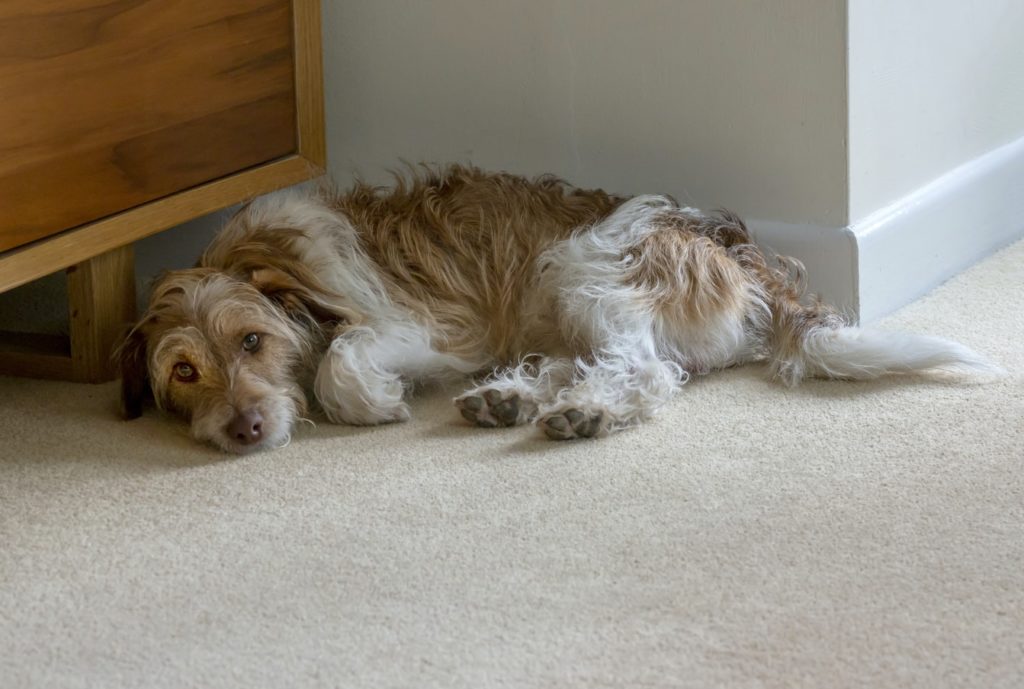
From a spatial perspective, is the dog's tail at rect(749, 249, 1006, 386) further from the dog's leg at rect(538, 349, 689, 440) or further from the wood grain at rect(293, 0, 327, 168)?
the wood grain at rect(293, 0, 327, 168)

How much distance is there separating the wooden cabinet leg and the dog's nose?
1.66ft

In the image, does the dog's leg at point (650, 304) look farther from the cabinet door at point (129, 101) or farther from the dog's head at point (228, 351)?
the cabinet door at point (129, 101)

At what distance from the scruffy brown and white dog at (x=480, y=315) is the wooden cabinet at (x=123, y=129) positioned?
21cm

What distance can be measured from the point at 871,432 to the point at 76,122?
5.11 feet

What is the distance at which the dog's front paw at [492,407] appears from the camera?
2418 millimetres

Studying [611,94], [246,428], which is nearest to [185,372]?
[246,428]

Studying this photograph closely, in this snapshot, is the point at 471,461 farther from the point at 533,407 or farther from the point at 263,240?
the point at 263,240

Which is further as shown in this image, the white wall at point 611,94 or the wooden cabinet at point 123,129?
the white wall at point 611,94

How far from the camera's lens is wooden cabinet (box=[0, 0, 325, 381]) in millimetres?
2439

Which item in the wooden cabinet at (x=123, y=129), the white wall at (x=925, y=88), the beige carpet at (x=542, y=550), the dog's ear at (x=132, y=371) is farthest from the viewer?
the white wall at (x=925, y=88)

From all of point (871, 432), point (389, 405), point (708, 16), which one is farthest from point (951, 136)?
point (389, 405)

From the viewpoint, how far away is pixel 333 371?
247 centimetres

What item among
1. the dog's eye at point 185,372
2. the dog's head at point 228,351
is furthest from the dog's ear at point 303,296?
the dog's eye at point 185,372

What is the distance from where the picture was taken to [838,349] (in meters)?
2.49
